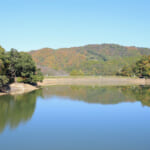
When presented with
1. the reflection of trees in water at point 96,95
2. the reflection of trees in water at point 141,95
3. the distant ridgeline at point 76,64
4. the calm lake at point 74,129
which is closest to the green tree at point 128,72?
the distant ridgeline at point 76,64

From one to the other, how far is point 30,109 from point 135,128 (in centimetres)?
1376

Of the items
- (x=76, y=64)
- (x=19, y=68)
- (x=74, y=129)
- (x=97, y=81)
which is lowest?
(x=74, y=129)

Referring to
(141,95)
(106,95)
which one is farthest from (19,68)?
(141,95)

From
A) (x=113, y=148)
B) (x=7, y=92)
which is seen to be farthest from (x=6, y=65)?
(x=113, y=148)

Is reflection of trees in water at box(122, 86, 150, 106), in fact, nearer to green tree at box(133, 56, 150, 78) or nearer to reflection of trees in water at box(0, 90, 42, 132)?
reflection of trees in water at box(0, 90, 42, 132)

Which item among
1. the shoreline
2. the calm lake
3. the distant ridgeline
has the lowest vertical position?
the calm lake

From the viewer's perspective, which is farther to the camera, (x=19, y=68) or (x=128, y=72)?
(x=128, y=72)

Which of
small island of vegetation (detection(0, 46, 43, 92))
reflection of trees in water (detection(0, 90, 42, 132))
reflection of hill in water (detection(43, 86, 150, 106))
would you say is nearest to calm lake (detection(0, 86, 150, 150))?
reflection of trees in water (detection(0, 90, 42, 132))

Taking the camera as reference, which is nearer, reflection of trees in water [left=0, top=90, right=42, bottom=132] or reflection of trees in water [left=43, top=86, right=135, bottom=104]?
reflection of trees in water [left=0, top=90, right=42, bottom=132]

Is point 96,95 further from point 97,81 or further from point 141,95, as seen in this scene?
point 97,81

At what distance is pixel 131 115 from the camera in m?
25.3

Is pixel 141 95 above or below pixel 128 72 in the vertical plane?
below

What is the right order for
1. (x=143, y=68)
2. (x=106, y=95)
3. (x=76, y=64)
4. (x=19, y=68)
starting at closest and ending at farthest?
(x=106, y=95) < (x=19, y=68) < (x=143, y=68) < (x=76, y=64)

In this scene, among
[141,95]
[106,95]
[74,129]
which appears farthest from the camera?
[106,95]
